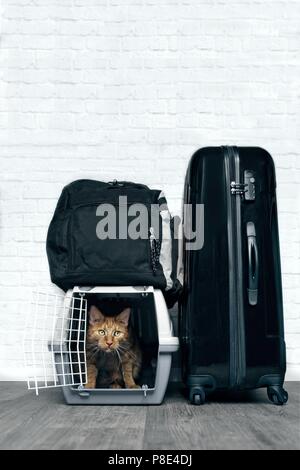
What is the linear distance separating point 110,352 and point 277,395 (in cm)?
56

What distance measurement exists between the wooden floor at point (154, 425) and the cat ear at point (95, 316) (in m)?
0.28

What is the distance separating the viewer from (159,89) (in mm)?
3084

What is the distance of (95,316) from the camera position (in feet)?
7.89

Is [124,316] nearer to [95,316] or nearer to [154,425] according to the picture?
[95,316]

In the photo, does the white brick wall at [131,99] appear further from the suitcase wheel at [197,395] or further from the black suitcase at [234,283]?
the suitcase wheel at [197,395]

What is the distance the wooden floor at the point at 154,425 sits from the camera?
1.65 meters

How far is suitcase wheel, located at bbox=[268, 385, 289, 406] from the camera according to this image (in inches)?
89.3

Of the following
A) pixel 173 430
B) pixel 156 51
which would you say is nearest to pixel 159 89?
pixel 156 51

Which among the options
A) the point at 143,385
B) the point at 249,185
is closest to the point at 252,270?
the point at 249,185

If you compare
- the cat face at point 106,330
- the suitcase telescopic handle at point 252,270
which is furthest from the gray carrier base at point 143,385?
the suitcase telescopic handle at point 252,270

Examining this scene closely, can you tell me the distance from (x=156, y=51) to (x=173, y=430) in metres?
1.79
